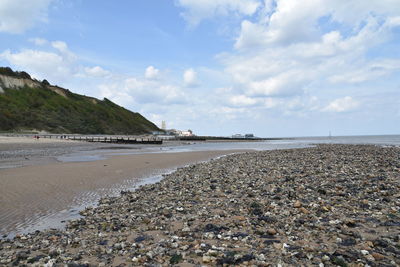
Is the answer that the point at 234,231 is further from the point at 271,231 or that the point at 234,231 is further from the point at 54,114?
the point at 54,114

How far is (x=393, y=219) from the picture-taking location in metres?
7.12

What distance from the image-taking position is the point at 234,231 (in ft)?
22.4

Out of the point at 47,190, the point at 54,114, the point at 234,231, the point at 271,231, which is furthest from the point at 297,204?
the point at 54,114

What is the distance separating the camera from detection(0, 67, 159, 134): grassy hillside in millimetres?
99831

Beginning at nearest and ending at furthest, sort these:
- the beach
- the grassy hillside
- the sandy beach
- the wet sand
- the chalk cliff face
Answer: the beach
the sandy beach
the wet sand
the grassy hillside
the chalk cliff face

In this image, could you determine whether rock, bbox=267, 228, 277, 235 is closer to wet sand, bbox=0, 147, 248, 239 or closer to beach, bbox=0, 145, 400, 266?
beach, bbox=0, 145, 400, 266

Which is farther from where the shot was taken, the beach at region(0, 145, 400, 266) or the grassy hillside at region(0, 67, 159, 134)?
the grassy hillside at region(0, 67, 159, 134)

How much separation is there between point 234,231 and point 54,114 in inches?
4933

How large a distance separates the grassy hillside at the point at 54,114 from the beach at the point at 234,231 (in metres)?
99.2

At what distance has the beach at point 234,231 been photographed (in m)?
5.41

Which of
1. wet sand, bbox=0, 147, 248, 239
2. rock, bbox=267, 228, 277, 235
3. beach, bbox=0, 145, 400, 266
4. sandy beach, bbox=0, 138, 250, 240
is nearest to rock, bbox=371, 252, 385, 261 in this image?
beach, bbox=0, 145, 400, 266

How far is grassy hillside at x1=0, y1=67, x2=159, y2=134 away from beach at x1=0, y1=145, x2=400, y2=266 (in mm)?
99217

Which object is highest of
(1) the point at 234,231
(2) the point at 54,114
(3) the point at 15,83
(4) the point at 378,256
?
(3) the point at 15,83

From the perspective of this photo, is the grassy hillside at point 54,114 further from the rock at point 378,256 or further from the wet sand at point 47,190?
the rock at point 378,256
